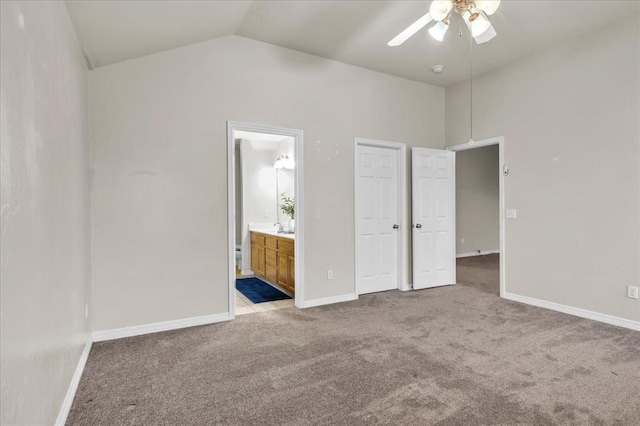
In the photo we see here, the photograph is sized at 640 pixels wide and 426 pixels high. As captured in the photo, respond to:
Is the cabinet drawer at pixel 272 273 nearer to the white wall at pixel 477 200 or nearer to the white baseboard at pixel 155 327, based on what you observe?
the white baseboard at pixel 155 327

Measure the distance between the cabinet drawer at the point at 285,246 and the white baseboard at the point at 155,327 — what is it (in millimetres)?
1171

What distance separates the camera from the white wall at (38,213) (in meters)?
1.23

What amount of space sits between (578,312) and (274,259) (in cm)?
366

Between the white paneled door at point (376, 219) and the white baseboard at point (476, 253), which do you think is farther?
the white baseboard at point (476, 253)

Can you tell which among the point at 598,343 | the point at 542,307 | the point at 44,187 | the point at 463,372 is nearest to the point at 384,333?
the point at 463,372

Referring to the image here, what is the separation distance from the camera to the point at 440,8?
2363 mm

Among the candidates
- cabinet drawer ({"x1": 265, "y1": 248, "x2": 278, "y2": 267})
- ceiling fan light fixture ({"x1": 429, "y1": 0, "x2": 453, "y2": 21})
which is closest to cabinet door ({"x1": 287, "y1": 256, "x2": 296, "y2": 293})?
cabinet drawer ({"x1": 265, "y1": 248, "x2": 278, "y2": 267})

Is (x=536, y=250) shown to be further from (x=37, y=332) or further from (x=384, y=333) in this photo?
(x=37, y=332)

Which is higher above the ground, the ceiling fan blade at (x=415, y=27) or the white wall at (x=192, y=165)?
the ceiling fan blade at (x=415, y=27)

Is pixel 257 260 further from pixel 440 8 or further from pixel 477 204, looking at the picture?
pixel 477 204

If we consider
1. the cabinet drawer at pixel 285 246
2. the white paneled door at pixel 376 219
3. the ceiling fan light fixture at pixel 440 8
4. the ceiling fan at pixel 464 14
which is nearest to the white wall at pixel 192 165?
the white paneled door at pixel 376 219

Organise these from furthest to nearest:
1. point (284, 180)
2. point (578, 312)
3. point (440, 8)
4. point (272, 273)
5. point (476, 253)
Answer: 1. point (476, 253)
2. point (284, 180)
3. point (272, 273)
4. point (578, 312)
5. point (440, 8)

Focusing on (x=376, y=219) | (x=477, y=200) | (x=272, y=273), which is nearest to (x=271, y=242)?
(x=272, y=273)

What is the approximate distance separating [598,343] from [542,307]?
105cm
